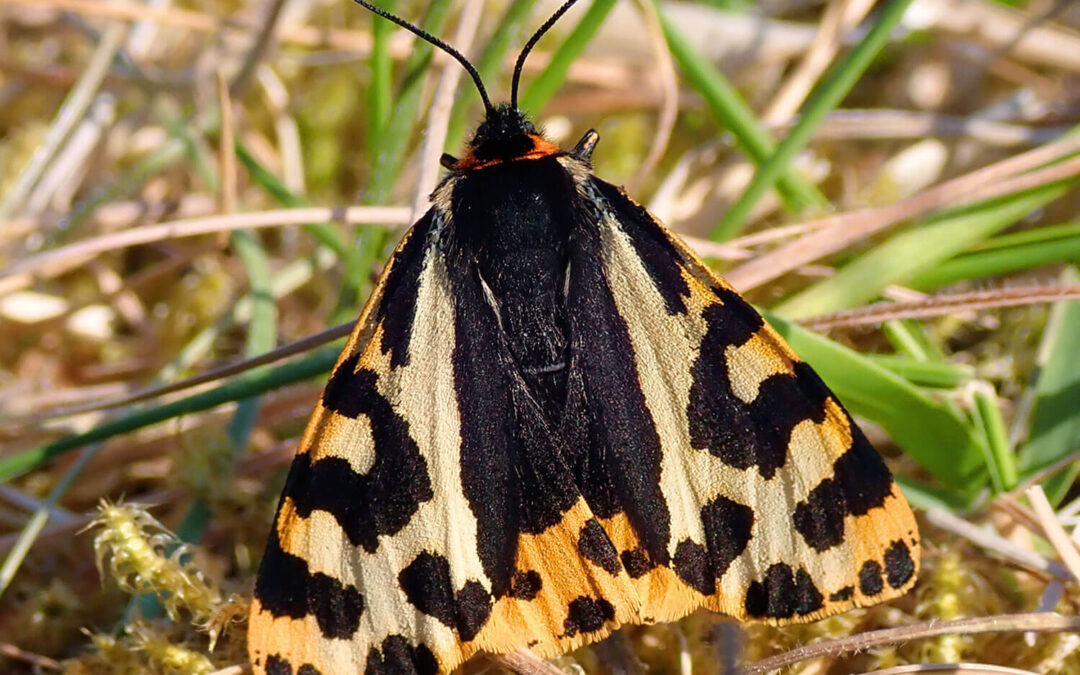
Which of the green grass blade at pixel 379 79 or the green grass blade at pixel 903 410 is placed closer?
the green grass blade at pixel 903 410

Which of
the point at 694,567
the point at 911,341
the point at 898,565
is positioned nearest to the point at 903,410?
the point at 911,341

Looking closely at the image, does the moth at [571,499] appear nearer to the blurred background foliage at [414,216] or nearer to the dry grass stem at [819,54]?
the blurred background foliage at [414,216]

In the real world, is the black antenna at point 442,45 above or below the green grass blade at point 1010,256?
above

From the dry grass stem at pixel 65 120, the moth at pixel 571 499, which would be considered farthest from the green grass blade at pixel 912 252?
the dry grass stem at pixel 65 120

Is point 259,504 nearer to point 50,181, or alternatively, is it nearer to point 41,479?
point 41,479

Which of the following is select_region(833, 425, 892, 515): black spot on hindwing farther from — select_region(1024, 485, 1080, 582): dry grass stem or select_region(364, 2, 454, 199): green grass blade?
select_region(364, 2, 454, 199): green grass blade

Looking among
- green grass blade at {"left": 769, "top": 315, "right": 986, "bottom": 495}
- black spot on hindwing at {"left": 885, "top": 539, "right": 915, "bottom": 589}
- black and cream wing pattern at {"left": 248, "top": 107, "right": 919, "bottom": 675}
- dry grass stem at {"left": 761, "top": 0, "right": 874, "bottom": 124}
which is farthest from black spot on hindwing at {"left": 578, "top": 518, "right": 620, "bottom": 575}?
dry grass stem at {"left": 761, "top": 0, "right": 874, "bottom": 124}

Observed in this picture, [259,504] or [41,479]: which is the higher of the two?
[41,479]

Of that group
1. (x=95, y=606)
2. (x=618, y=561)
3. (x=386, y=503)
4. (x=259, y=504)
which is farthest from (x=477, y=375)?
(x=95, y=606)
